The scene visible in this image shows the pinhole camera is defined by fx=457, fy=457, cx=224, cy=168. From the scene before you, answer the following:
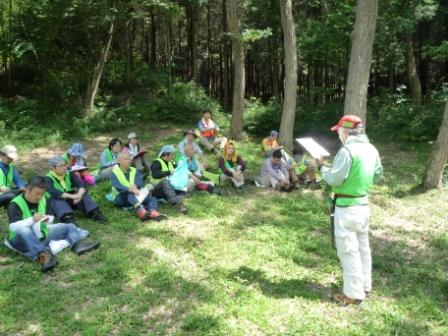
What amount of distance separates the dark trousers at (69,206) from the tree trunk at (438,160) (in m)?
7.03

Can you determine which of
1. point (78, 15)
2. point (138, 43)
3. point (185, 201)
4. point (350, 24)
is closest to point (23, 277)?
point (185, 201)

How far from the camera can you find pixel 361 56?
10148 mm

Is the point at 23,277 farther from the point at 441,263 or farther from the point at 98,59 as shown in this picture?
the point at 98,59

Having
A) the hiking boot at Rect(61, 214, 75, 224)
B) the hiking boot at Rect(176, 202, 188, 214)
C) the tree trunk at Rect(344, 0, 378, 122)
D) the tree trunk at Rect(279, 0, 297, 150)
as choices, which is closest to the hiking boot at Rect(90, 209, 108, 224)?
the hiking boot at Rect(61, 214, 75, 224)

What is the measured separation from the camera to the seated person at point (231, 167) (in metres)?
9.55

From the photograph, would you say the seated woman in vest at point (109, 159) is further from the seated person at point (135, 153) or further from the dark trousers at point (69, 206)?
the dark trousers at point (69, 206)

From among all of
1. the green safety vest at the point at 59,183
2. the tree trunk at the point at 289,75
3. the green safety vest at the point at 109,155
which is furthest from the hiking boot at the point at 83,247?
the tree trunk at the point at 289,75

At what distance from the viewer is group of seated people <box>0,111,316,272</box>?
574 centimetres

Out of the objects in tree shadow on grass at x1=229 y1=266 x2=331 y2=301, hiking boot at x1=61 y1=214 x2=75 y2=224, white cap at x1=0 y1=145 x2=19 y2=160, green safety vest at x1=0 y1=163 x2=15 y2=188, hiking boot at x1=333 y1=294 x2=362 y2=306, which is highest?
white cap at x1=0 y1=145 x2=19 y2=160

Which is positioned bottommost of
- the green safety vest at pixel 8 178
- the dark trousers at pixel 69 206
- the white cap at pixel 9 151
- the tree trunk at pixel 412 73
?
the dark trousers at pixel 69 206

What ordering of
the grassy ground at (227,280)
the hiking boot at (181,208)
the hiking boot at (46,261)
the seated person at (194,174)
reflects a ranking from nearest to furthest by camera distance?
the grassy ground at (227,280) < the hiking boot at (46,261) < the hiking boot at (181,208) < the seated person at (194,174)

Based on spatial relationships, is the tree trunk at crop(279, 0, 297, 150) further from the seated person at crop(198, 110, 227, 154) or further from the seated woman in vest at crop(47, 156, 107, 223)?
the seated woman in vest at crop(47, 156, 107, 223)

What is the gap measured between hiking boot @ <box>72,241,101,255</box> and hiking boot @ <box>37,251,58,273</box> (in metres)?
0.37

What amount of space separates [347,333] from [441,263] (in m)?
2.68
